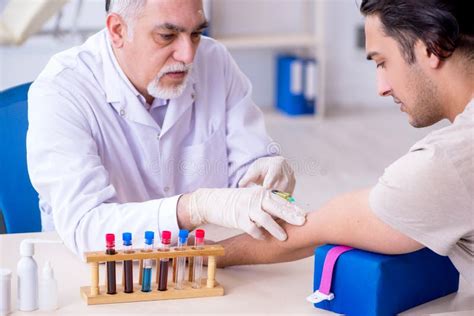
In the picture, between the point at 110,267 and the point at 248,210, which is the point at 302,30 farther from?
the point at 110,267

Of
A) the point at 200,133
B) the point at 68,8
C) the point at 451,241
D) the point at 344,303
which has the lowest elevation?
the point at 344,303

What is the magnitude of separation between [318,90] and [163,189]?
331 cm

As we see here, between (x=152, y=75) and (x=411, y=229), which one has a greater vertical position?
(x=152, y=75)

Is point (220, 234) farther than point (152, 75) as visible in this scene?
No

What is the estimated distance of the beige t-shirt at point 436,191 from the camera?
1338 mm

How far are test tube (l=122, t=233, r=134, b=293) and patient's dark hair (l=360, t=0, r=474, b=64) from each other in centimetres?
60

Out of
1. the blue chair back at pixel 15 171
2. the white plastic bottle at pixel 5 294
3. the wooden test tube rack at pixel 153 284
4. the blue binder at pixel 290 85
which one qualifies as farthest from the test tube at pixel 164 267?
the blue binder at pixel 290 85

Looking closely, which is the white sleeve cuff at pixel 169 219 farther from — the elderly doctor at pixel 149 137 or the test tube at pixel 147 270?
the test tube at pixel 147 270

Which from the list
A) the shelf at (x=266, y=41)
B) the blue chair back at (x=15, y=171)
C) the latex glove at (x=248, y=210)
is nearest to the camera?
the latex glove at (x=248, y=210)

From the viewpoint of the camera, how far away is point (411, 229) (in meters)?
1.38

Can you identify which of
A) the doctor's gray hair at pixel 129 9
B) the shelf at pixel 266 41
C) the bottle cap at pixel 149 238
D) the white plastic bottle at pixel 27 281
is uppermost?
the shelf at pixel 266 41

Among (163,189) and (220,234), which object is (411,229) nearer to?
(220,234)

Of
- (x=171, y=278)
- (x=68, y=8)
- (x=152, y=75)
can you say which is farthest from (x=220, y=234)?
(x=68, y=8)

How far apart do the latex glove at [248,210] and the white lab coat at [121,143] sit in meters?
0.07
